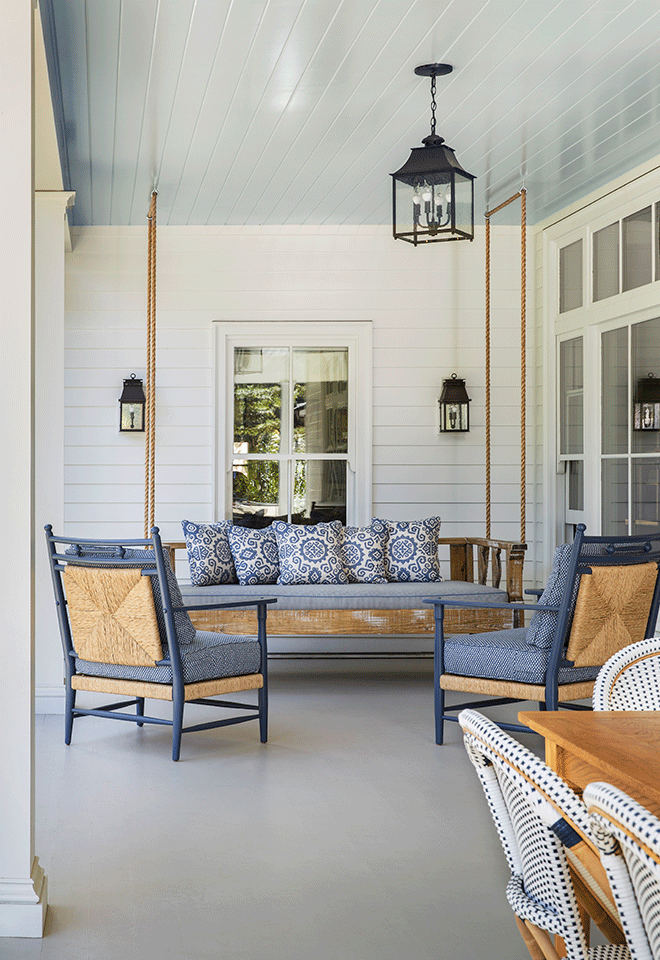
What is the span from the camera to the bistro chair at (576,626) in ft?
13.0

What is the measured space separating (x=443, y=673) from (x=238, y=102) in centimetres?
308

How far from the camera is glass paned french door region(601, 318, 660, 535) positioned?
568 cm

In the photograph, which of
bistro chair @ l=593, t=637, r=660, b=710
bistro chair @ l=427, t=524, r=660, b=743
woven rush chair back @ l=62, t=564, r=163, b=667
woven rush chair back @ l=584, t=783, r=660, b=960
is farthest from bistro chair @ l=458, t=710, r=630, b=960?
woven rush chair back @ l=62, t=564, r=163, b=667

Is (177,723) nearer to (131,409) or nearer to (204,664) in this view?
(204,664)

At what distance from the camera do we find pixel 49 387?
5.02 m

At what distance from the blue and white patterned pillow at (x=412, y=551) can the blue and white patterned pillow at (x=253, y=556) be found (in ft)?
2.64

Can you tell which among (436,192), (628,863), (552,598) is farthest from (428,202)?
(628,863)

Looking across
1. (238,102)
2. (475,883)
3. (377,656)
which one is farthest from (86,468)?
(475,883)

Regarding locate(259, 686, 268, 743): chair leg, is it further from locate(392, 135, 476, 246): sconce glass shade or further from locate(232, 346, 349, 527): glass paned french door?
locate(232, 346, 349, 527): glass paned french door

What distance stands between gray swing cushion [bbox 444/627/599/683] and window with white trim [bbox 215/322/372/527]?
3147 millimetres

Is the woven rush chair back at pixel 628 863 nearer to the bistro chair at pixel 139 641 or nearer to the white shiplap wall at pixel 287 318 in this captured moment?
the bistro chair at pixel 139 641

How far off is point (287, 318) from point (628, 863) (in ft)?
21.4

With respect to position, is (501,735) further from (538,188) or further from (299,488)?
(299,488)

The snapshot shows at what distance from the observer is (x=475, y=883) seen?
277cm
